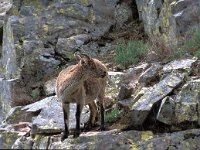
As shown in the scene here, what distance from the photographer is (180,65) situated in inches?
469

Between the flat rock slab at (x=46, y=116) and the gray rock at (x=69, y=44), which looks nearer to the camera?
the flat rock slab at (x=46, y=116)

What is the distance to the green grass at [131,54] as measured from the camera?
14.1 metres

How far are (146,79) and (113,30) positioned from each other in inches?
210

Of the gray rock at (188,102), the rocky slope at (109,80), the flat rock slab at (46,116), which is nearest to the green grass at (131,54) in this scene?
the rocky slope at (109,80)

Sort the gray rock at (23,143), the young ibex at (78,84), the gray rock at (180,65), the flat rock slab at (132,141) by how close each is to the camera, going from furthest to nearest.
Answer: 1. the gray rock at (180,65)
2. the young ibex at (78,84)
3. the flat rock slab at (132,141)
4. the gray rock at (23,143)

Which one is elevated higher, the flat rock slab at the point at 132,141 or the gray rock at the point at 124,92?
the gray rock at the point at 124,92

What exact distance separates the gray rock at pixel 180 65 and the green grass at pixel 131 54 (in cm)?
200

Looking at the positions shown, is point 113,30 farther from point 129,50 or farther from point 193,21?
point 193,21

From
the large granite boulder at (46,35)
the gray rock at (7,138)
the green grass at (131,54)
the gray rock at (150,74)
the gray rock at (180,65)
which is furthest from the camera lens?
the large granite boulder at (46,35)

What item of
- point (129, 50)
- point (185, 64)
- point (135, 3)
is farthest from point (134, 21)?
point (185, 64)

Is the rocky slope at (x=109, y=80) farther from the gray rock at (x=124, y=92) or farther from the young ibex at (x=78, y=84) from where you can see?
the young ibex at (x=78, y=84)

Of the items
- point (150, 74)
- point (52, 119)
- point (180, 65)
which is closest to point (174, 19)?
point (180, 65)

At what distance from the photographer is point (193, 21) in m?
14.0

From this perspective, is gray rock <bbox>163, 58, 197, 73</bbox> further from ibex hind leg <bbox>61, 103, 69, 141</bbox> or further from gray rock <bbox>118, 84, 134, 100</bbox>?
ibex hind leg <bbox>61, 103, 69, 141</bbox>
